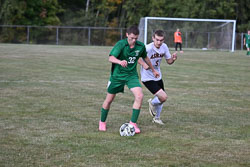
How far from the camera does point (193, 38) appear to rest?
39.9 m

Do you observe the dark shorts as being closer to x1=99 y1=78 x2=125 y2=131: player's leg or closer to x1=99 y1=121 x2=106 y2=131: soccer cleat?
x1=99 y1=78 x2=125 y2=131: player's leg

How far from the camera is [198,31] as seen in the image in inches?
1571

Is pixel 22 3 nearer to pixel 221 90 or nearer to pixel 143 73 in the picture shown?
pixel 221 90

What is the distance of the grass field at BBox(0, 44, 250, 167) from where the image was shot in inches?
192

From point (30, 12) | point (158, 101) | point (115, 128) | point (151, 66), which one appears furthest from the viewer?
point (30, 12)

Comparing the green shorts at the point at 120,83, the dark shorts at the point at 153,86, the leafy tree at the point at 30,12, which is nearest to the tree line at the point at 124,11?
the leafy tree at the point at 30,12

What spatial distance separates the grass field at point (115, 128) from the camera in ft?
16.0

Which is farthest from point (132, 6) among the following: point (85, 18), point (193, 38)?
point (193, 38)

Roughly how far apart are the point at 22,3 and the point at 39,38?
4708 millimetres

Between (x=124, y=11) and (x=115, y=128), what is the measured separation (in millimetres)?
47433

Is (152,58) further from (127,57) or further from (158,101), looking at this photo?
(127,57)

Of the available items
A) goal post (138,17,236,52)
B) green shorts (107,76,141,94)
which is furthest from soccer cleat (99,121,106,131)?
goal post (138,17,236,52)

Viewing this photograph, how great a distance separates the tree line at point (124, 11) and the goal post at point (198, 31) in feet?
32.3

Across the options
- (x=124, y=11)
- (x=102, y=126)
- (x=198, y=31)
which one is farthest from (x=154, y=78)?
(x=124, y=11)
